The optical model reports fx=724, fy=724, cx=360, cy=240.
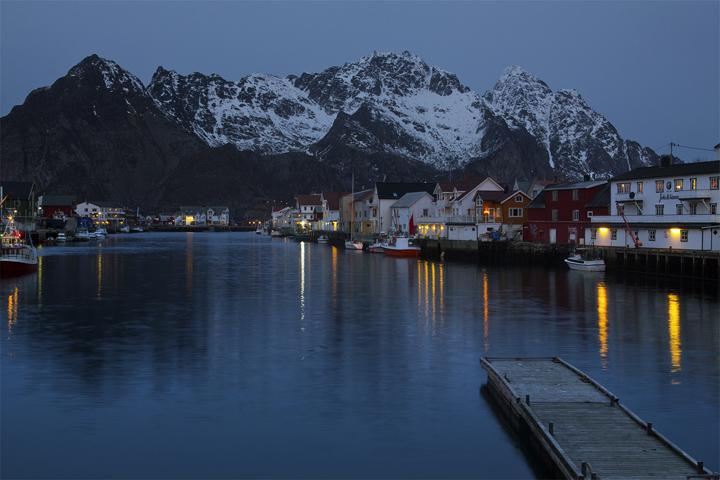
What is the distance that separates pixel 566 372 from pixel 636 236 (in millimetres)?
59703

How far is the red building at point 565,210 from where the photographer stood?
90625 mm

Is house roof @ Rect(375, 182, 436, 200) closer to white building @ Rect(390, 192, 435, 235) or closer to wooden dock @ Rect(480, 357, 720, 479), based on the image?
white building @ Rect(390, 192, 435, 235)

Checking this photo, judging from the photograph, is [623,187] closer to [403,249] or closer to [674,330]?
[403,249]

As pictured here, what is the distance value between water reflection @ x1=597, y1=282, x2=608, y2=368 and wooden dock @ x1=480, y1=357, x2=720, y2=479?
8308 mm

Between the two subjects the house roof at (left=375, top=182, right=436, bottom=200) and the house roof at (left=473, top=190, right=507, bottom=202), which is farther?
the house roof at (left=375, top=182, right=436, bottom=200)

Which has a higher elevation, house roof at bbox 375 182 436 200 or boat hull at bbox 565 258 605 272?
house roof at bbox 375 182 436 200

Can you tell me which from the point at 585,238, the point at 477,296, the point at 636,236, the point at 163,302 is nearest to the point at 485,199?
the point at 585,238

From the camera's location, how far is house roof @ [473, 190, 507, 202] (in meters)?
111

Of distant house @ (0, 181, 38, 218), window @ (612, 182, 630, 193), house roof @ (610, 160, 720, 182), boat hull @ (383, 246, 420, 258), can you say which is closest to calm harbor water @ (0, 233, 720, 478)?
house roof @ (610, 160, 720, 182)

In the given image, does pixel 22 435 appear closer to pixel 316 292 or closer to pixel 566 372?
pixel 566 372

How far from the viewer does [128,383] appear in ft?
88.8

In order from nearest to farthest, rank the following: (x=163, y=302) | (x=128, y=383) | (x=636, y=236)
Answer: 1. (x=128, y=383)
2. (x=163, y=302)
3. (x=636, y=236)

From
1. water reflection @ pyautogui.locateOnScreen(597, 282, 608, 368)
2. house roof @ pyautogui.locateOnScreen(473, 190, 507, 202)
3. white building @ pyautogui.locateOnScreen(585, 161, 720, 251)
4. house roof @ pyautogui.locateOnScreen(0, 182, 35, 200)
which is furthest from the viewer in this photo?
house roof @ pyautogui.locateOnScreen(0, 182, 35, 200)

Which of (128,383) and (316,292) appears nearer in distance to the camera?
(128,383)
